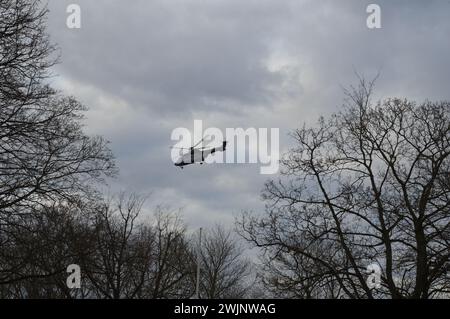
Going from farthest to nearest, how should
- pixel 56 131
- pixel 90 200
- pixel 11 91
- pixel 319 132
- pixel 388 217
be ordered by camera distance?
pixel 319 132 → pixel 388 217 → pixel 90 200 → pixel 56 131 → pixel 11 91

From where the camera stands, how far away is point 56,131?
16.5 metres

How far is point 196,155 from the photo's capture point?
26.1m

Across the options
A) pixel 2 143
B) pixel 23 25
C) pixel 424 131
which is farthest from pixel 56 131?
pixel 424 131

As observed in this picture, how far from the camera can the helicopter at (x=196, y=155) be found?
2452 cm

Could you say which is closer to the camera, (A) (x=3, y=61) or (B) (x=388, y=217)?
(A) (x=3, y=61)

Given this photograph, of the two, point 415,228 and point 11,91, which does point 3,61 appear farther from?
point 415,228

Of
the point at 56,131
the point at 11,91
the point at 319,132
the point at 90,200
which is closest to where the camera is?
the point at 11,91

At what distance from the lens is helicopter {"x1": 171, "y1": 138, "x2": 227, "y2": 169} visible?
24522 millimetres

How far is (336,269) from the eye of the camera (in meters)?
20.4

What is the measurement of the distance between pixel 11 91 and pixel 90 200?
399 cm

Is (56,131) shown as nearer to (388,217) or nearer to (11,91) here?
(11,91)
